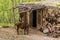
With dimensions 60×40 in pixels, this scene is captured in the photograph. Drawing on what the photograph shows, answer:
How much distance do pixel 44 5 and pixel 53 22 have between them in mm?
1763

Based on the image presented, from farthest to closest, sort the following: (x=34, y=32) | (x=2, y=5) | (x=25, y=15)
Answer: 1. (x=2, y=5)
2. (x=25, y=15)
3. (x=34, y=32)

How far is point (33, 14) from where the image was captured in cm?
1914

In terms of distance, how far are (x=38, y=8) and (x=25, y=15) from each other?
5.31 feet

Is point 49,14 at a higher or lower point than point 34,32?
higher

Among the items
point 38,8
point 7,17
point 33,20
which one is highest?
point 38,8

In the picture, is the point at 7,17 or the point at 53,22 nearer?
the point at 53,22

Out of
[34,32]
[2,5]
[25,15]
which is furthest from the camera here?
[2,5]

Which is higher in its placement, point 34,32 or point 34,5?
point 34,5

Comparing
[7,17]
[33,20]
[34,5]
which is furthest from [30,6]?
[7,17]

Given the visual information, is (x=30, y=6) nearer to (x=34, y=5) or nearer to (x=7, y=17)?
(x=34, y=5)

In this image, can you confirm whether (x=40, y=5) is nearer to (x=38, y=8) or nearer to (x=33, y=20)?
(x=38, y=8)

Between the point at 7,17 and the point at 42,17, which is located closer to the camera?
the point at 42,17

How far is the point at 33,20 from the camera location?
19.1m

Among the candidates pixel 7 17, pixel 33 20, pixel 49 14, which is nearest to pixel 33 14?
pixel 33 20
